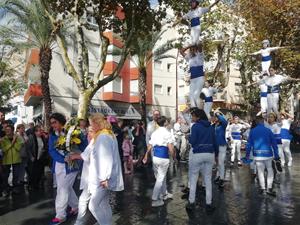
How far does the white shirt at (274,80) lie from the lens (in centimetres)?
1555

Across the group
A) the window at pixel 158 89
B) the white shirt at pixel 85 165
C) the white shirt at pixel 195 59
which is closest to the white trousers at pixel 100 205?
the white shirt at pixel 85 165

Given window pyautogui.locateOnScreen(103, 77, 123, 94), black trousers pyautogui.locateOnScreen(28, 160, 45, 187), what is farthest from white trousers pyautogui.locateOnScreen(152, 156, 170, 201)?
window pyautogui.locateOnScreen(103, 77, 123, 94)

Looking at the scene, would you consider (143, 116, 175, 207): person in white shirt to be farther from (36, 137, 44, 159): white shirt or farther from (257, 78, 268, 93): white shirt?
(257, 78, 268, 93): white shirt

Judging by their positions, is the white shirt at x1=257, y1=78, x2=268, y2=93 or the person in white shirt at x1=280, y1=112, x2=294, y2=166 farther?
the person in white shirt at x1=280, y1=112, x2=294, y2=166

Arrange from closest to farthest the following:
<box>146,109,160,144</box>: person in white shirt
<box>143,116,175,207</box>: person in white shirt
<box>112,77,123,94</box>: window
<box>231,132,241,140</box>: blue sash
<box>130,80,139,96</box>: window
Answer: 1. <box>143,116,175,207</box>: person in white shirt
2. <box>146,109,160,144</box>: person in white shirt
3. <box>231,132,241,140</box>: blue sash
4. <box>112,77,123,94</box>: window
5. <box>130,80,139,96</box>: window

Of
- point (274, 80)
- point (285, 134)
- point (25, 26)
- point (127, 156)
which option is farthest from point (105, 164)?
point (25, 26)

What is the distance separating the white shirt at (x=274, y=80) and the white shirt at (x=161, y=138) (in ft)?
25.8

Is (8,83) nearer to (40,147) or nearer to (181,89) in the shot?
(181,89)

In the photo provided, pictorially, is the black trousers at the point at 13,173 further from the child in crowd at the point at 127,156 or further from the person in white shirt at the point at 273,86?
the person in white shirt at the point at 273,86

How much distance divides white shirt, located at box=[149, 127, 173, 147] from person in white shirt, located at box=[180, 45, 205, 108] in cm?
168

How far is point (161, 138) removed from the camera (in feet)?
29.6

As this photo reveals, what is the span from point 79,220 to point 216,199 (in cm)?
399

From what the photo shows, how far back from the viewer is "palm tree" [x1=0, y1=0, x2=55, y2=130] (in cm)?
2431

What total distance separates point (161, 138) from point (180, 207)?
4.78 ft
